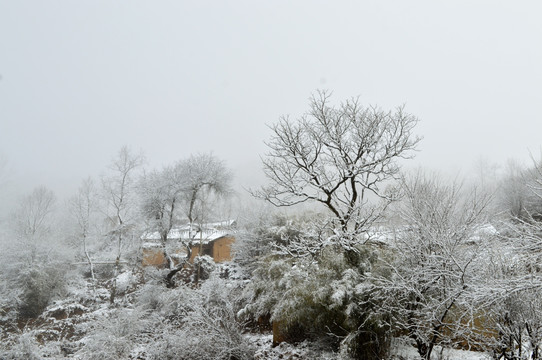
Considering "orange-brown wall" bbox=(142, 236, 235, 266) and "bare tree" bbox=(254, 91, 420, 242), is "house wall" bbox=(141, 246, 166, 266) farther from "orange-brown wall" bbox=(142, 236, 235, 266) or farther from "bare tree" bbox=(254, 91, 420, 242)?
"bare tree" bbox=(254, 91, 420, 242)

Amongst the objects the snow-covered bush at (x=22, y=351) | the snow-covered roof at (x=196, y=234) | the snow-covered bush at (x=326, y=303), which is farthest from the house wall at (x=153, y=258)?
the snow-covered bush at (x=326, y=303)

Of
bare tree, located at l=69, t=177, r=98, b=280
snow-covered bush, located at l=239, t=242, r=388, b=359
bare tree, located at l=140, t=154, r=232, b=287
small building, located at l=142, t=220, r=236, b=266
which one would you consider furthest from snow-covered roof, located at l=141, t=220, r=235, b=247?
snow-covered bush, located at l=239, t=242, r=388, b=359

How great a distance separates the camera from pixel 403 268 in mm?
7984

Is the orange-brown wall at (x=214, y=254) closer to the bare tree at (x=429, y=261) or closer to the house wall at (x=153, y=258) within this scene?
the house wall at (x=153, y=258)

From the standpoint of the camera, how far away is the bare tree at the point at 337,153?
9914 millimetres

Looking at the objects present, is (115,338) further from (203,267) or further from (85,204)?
(85,204)

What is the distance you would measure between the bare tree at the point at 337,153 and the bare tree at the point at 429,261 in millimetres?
1524

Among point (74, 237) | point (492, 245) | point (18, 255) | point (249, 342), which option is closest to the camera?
point (492, 245)

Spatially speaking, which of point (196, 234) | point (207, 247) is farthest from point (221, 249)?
point (196, 234)

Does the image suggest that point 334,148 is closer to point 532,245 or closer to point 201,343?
point 532,245

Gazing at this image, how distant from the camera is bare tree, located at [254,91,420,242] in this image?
390 inches

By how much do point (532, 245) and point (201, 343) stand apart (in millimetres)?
8741

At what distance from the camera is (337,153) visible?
10.4 m

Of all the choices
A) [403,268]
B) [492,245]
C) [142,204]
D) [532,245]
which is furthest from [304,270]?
[142,204]
